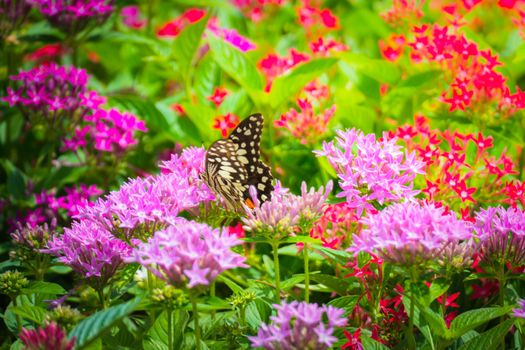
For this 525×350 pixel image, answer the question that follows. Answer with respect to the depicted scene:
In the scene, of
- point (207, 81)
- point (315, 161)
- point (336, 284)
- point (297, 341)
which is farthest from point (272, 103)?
point (297, 341)

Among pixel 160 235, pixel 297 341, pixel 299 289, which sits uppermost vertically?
pixel 160 235

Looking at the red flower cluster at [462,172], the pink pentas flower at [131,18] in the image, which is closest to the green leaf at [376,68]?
the red flower cluster at [462,172]

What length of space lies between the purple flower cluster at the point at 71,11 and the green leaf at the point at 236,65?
551 millimetres

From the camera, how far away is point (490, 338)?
1681mm

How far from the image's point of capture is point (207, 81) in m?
3.12

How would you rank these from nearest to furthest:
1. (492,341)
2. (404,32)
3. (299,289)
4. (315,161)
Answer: (492,341)
(299,289)
(315,161)
(404,32)

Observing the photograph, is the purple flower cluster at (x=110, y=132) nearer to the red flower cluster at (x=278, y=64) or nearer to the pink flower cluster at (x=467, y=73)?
the red flower cluster at (x=278, y=64)

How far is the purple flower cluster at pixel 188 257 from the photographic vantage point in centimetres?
151

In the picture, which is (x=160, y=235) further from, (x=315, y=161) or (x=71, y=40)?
(x=71, y=40)

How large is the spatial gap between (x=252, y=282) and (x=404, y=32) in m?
1.72

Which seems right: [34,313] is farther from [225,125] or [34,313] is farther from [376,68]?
[376,68]

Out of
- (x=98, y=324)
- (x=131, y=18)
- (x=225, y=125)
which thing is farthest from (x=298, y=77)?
(x=131, y=18)

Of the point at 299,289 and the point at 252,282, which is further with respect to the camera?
the point at 299,289

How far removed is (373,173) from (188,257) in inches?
23.6
